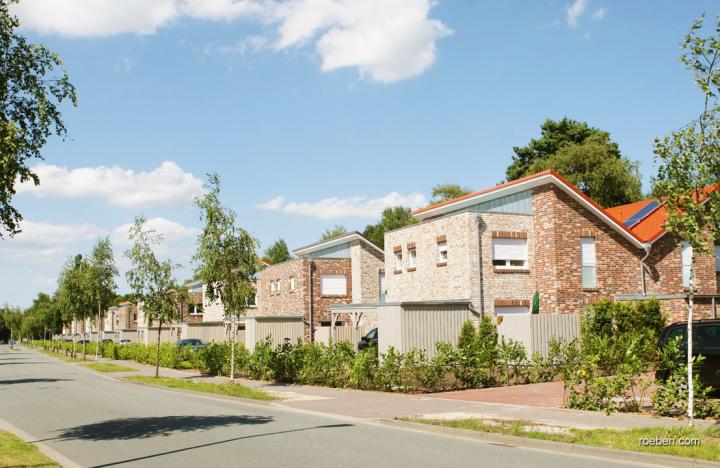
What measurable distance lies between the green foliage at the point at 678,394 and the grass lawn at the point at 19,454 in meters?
10.4

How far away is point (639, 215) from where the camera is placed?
3419cm

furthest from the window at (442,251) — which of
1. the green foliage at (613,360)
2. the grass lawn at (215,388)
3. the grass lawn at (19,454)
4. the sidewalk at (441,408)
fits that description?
the grass lawn at (19,454)

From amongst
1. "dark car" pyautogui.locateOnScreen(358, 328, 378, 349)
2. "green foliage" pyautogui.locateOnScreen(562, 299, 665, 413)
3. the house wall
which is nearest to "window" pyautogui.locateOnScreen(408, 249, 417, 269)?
the house wall

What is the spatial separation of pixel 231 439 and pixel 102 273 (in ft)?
121

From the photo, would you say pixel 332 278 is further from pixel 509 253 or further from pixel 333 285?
pixel 509 253

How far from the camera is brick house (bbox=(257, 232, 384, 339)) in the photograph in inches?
1565

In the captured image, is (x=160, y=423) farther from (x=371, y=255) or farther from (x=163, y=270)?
(x=371, y=255)

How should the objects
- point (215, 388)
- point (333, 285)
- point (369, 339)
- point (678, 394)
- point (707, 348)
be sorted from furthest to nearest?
point (333, 285), point (369, 339), point (215, 388), point (707, 348), point (678, 394)

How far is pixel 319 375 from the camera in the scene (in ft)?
71.7

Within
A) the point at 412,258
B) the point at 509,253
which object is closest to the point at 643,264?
the point at 509,253

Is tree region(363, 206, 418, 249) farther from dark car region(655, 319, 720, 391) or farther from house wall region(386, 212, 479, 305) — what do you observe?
dark car region(655, 319, 720, 391)

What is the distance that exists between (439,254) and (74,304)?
Answer: 27.3 m

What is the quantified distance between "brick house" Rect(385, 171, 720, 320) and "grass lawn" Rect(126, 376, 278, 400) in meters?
10.6

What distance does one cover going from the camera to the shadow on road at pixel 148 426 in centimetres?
1247
